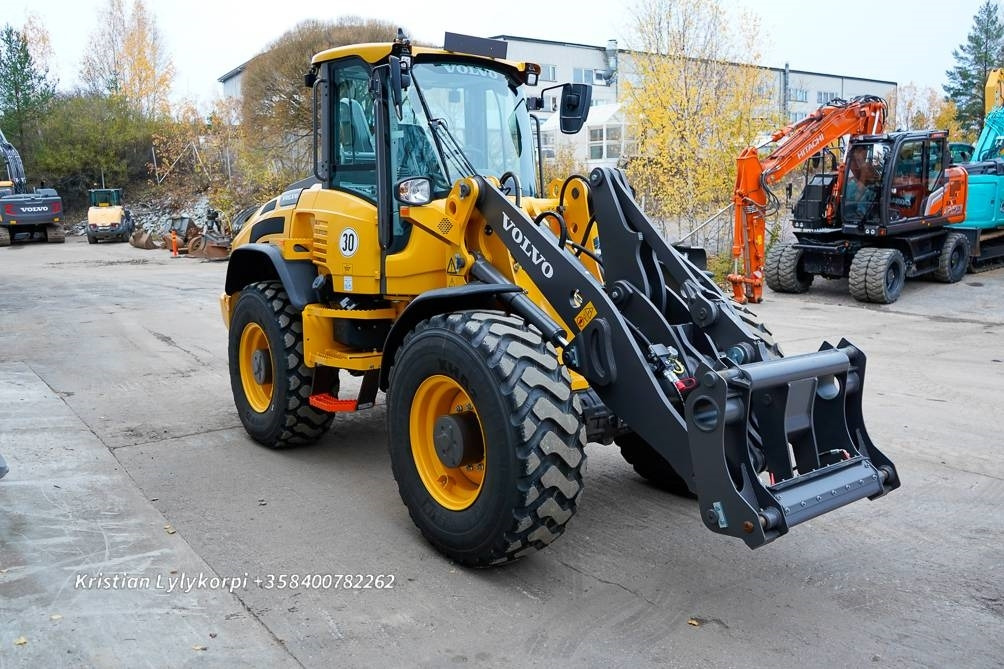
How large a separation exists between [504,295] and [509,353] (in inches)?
23.1

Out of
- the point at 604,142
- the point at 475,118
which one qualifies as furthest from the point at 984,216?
the point at 604,142

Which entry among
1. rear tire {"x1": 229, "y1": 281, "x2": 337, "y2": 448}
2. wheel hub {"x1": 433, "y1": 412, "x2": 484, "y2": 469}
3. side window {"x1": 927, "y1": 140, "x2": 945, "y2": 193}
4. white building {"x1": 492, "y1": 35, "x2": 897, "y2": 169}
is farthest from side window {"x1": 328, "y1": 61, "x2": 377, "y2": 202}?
side window {"x1": 927, "y1": 140, "x2": 945, "y2": 193}

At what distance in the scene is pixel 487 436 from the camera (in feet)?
12.8

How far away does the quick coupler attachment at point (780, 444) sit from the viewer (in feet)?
11.4

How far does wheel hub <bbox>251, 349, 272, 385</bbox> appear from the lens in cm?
623

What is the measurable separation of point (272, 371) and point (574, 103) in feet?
9.13

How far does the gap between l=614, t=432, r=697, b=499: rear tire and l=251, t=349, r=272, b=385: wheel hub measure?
101 inches

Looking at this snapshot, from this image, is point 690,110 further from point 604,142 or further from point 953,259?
point 604,142

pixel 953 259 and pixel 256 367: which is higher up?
pixel 953 259

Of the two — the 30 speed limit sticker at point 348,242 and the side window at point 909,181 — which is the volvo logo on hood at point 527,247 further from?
the side window at point 909,181

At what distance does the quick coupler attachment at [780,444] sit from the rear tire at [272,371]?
3169 mm

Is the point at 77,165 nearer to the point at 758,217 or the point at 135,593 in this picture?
the point at 758,217

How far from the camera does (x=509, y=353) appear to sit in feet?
12.7

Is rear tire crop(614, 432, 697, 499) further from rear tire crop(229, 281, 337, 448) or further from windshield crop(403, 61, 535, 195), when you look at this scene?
rear tire crop(229, 281, 337, 448)
